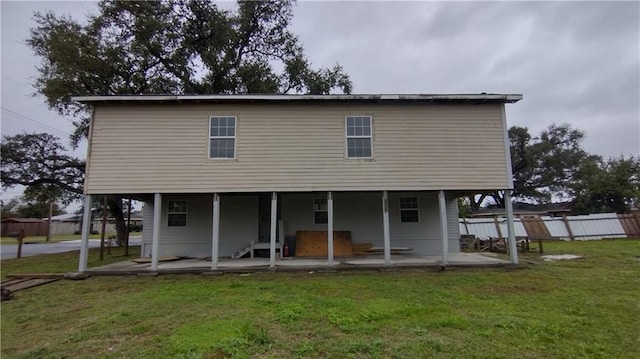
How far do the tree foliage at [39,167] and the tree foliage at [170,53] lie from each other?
1898 mm

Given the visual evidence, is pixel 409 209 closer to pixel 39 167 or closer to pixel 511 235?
pixel 511 235

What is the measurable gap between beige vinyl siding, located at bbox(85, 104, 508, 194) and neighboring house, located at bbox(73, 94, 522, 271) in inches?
1.1

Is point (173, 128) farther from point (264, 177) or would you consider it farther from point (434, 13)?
point (434, 13)

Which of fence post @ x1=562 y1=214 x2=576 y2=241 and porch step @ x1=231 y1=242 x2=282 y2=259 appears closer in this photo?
porch step @ x1=231 y1=242 x2=282 y2=259

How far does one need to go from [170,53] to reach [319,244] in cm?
1384

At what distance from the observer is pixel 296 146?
1056cm

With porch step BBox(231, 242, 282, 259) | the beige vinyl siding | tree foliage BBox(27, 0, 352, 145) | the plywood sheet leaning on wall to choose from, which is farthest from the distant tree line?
porch step BBox(231, 242, 282, 259)

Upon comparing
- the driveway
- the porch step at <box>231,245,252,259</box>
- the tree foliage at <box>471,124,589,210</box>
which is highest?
the tree foliage at <box>471,124,589,210</box>

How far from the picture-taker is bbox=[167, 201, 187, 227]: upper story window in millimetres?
13172

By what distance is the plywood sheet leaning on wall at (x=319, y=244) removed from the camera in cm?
1272

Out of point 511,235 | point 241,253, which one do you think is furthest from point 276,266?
point 511,235

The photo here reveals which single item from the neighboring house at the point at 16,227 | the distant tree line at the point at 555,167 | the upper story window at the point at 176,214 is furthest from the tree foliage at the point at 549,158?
the neighboring house at the point at 16,227

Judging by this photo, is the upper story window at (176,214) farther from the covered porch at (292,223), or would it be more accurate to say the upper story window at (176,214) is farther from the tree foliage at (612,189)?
the tree foliage at (612,189)

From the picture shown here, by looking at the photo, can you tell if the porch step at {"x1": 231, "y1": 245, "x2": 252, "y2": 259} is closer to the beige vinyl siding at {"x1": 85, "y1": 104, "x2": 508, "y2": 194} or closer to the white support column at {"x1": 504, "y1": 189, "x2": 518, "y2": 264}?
the beige vinyl siding at {"x1": 85, "y1": 104, "x2": 508, "y2": 194}
